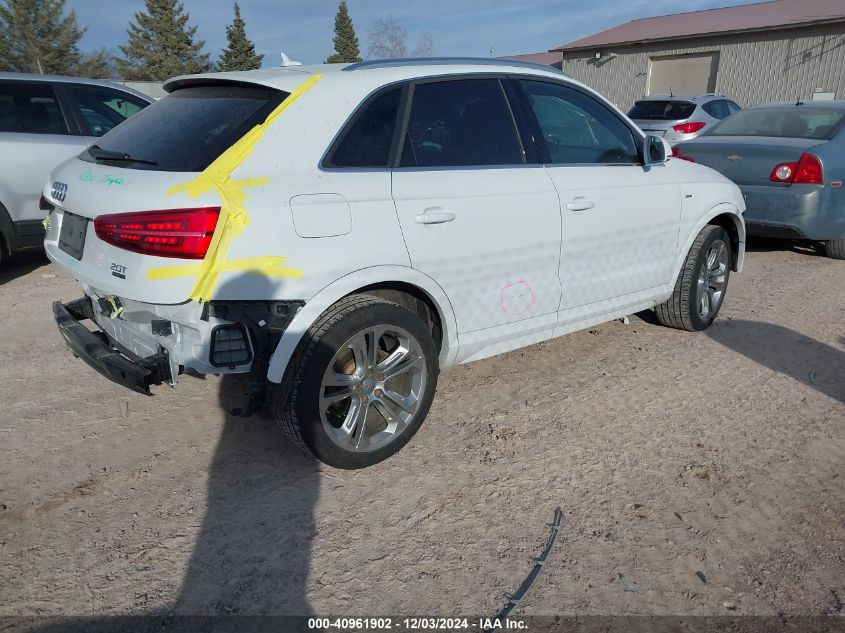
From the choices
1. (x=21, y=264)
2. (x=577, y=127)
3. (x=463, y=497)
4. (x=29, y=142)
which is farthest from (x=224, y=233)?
(x=21, y=264)

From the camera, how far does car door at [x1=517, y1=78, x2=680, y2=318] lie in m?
3.77

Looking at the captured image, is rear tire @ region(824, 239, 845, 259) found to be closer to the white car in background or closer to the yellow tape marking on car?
the yellow tape marking on car

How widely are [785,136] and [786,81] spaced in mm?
18393

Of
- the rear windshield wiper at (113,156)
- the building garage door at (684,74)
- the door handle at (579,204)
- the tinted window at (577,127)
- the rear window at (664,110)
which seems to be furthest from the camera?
the building garage door at (684,74)

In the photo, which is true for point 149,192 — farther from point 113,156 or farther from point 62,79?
point 62,79

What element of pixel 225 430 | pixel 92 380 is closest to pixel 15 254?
pixel 92 380

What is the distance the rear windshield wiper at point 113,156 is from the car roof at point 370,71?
0.54m

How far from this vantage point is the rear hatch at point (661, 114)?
12.8 metres

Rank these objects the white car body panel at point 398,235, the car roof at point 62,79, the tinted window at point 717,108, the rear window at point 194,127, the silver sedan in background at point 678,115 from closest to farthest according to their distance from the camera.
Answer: the white car body panel at point 398,235 < the rear window at point 194,127 < the car roof at point 62,79 < the silver sedan in background at point 678,115 < the tinted window at point 717,108

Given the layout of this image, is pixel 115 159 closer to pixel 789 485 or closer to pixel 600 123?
pixel 600 123

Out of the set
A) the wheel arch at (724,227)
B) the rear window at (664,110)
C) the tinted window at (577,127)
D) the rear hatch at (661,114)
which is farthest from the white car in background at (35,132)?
the rear window at (664,110)

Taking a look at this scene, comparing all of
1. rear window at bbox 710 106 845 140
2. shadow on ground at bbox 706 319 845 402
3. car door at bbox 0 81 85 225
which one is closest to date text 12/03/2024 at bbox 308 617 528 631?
shadow on ground at bbox 706 319 845 402

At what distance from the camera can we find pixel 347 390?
3068 mm

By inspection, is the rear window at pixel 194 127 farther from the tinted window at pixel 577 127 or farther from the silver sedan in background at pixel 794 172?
the silver sedan in background at pixel 794 172
